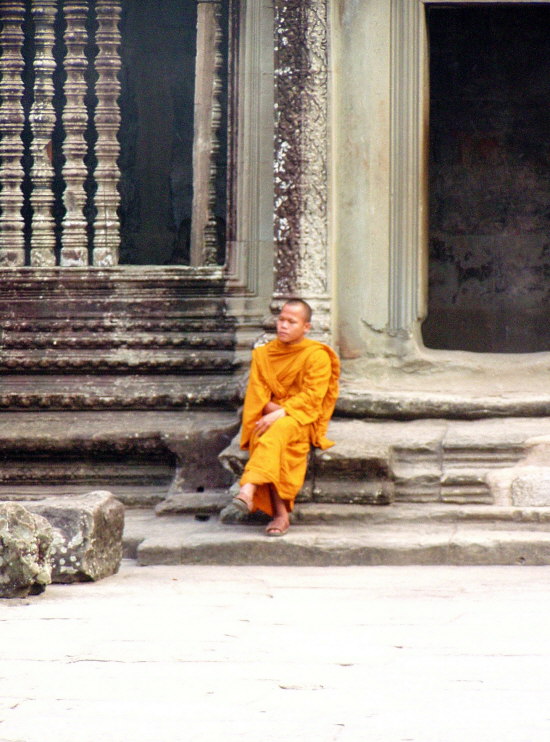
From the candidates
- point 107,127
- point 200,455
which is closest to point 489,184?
point 107,127

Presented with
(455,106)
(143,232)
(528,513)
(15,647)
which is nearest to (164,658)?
(15,647)

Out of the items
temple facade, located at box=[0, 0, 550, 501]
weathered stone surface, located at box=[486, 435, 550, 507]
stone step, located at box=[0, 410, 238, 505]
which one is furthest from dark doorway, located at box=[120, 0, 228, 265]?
weathered stone surface, located at box=[486, 435, 550, 507]

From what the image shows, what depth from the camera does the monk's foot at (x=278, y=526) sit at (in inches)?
245

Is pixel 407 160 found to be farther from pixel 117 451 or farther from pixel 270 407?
pixel 117 451

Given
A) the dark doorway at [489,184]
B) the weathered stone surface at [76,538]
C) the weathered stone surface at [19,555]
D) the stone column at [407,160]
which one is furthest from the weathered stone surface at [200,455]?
the dark doorway at [489,184]

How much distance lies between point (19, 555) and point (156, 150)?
5.06m

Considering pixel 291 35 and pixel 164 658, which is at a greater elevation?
pixel 291 35

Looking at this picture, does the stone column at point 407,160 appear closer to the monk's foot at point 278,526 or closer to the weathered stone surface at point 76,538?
the monk's foot at point 278,526

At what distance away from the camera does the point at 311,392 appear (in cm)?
655

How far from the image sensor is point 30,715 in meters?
3.63

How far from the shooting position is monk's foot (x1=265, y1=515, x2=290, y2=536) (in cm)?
623

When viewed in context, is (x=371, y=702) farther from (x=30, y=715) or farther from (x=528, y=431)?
(x=528, y=431)

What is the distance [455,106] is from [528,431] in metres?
3.94

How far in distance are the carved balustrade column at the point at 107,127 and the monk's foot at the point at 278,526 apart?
2047 millimetres
